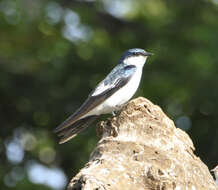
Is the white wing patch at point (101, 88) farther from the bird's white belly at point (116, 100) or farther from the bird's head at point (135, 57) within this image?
the bird's head at point (135, 57)

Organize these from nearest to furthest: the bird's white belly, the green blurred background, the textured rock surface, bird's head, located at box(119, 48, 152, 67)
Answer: the textured rock surface
the bird's white belly
bird's head, located at box(119, 48, 152, 67)
the green blurred background

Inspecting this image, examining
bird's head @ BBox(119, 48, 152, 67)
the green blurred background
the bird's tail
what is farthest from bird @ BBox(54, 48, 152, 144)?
the green blurred background

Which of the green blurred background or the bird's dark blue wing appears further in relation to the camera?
the green blurred background

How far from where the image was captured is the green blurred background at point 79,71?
29.9ft

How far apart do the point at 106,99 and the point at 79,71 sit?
2975mm

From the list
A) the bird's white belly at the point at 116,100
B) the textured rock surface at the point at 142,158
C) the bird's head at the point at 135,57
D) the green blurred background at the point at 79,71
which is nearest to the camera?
the textured rock surface at the point at 142,158

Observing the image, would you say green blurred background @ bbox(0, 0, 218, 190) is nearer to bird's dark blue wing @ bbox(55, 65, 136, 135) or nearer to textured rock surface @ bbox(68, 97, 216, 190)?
bird's dark blue wing @ bbox(55, 65, 136, 135)

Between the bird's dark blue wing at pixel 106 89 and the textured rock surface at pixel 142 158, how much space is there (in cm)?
77

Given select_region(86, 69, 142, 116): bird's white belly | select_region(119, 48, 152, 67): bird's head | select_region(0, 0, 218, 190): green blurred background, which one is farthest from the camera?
select_region(0, 0, 218, 190): green blurred background

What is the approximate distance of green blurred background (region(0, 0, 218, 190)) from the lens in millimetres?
9125

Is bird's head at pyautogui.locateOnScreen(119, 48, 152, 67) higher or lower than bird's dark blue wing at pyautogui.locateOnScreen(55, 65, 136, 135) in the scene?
higher

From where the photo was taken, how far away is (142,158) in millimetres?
4980

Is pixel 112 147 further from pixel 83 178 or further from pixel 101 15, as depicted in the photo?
pixel 101 15

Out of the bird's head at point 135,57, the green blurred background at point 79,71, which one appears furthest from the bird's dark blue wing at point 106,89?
the green blurred background at point 79,71
